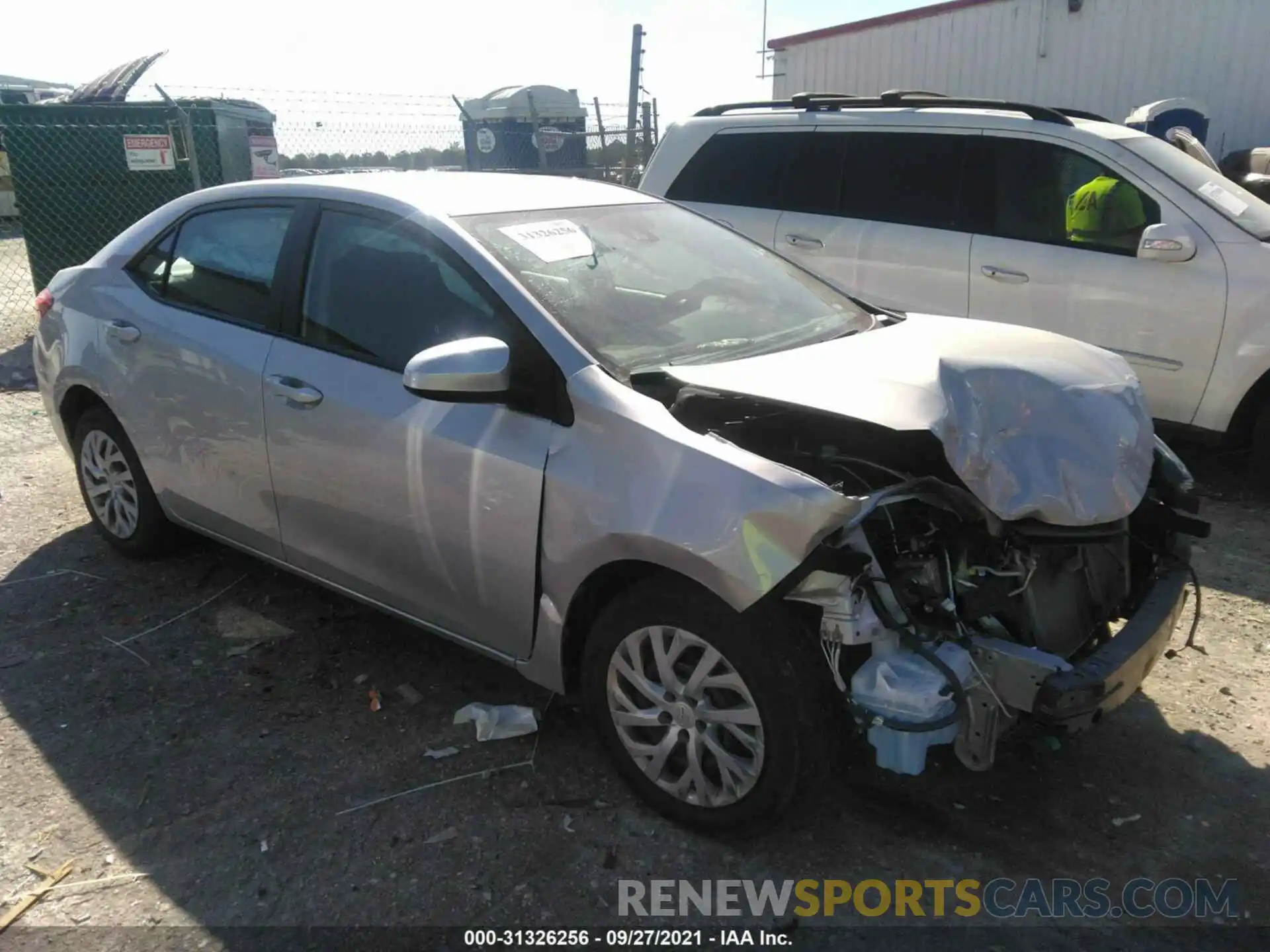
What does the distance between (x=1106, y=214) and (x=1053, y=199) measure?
0.32 meters

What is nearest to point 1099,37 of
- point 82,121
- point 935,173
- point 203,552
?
point 935,173

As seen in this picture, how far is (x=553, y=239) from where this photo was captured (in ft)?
11.0

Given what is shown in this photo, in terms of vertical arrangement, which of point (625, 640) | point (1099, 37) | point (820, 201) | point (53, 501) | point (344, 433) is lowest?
point (53, 501)

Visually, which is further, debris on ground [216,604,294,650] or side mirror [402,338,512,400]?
debris on ground [216,604,294,650]

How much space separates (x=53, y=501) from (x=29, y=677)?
213 centimetres

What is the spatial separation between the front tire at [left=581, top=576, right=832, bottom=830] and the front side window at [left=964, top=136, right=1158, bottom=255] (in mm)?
3990

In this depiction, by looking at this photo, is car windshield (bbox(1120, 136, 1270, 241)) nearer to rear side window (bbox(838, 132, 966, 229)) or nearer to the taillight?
rear side window (bbox(838, 132, 966, 229))

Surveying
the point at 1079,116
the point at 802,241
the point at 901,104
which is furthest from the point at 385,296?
the point at 1079,116

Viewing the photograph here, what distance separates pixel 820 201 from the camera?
21.3 ft

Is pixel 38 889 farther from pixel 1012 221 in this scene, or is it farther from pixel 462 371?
pixel 1012 221

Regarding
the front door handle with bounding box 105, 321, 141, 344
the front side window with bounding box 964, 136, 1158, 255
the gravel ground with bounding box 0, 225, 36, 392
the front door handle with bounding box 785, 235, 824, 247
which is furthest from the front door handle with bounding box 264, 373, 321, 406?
the gravel ground with bounding box 0, 225, 36, 392

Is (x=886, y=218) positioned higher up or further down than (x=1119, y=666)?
higher up

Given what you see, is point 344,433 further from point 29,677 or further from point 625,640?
point 29,677

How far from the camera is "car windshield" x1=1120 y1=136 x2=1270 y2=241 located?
205 inches
